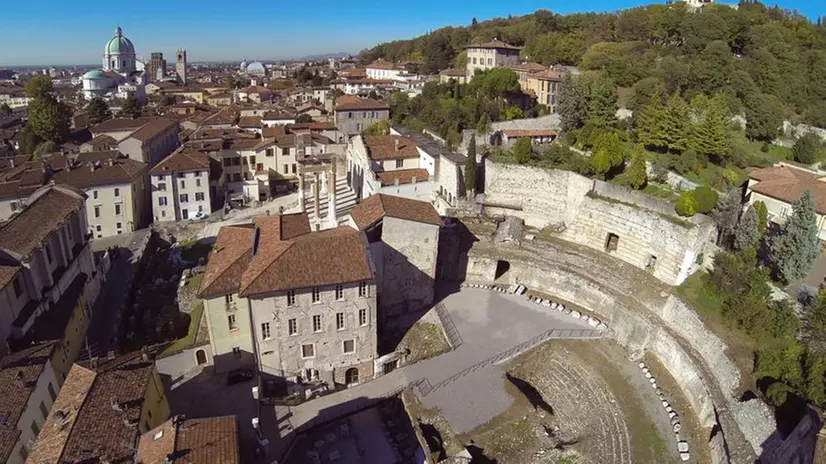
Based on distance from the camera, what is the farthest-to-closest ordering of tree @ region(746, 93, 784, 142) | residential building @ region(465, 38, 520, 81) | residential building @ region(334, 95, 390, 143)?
residential building @ region(465, 38, 520, 81) < residential building @ region(334, 95, 390, 143) < tree @ region(746, 93, 784, 142)

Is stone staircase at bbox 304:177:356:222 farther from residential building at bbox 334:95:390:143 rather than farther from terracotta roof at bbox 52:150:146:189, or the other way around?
terracotta roof at bbox 52:150:146:189

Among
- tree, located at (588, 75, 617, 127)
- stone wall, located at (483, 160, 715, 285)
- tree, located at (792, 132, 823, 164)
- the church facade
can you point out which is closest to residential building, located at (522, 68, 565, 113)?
tree, located at (588, 75, 617, 127)

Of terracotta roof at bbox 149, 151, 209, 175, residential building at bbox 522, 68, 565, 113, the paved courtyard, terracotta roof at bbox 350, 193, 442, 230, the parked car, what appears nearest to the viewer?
the paved courtyard

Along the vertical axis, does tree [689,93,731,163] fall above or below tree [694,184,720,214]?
above

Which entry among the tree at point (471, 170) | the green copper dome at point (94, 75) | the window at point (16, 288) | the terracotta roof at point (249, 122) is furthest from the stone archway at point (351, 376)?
the green copper dome at point (94, 75)

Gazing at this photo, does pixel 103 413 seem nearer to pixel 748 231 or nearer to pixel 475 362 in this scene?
pixel 475 362

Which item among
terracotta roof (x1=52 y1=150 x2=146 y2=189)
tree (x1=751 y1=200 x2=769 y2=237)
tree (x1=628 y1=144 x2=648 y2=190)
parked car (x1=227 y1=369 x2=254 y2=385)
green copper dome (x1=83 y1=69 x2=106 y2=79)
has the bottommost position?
parked car (x1=227 y1=369 x2=254 y2=385)

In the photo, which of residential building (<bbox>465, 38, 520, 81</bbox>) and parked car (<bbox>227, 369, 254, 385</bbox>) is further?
residential building (<bbox>465, 38, 520, 81</bbox>)
